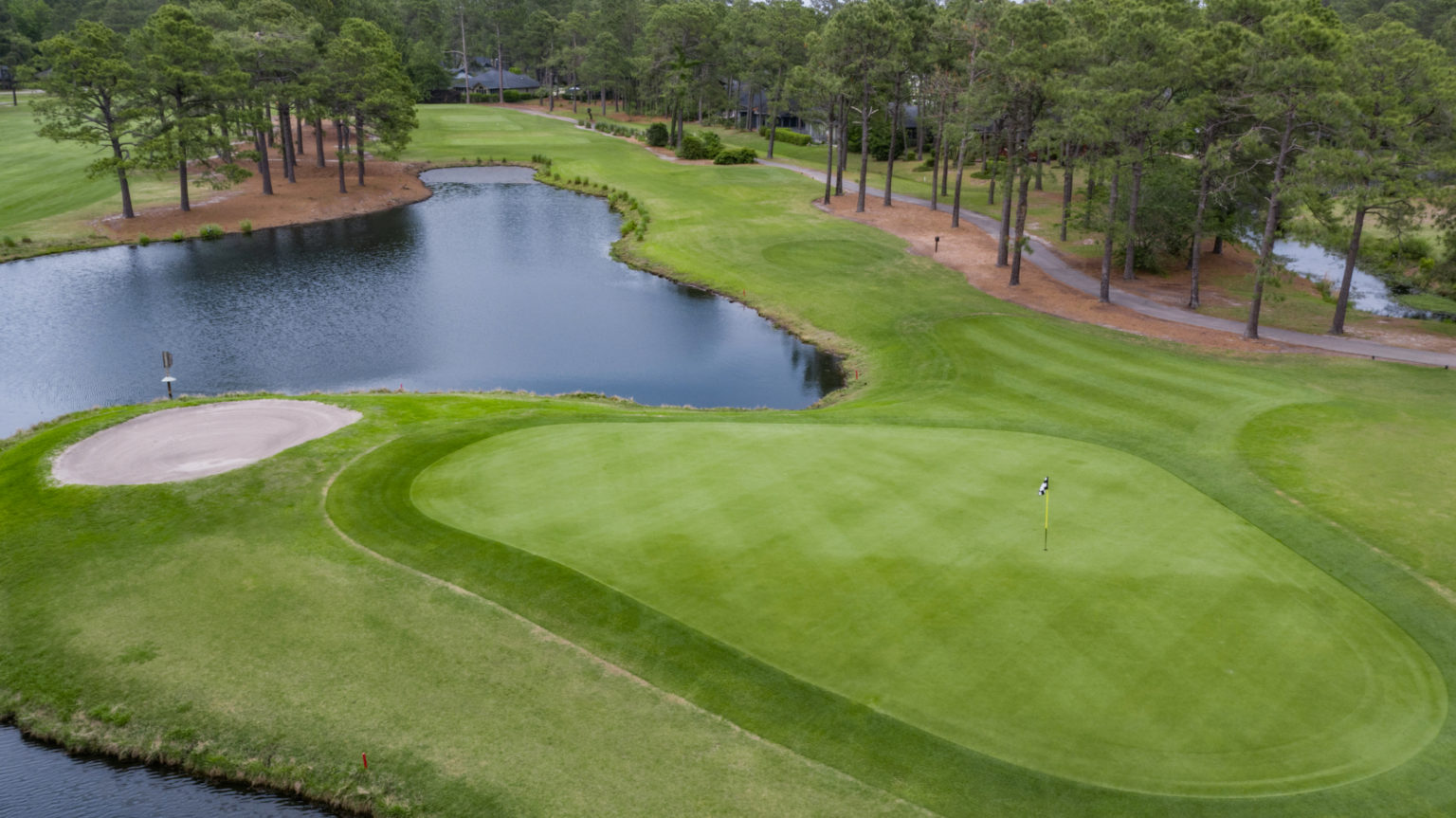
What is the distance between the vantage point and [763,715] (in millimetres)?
16453

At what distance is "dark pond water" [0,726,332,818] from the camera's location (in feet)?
51.5

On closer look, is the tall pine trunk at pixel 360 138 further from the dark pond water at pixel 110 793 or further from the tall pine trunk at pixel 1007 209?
the dark pond water at pixel 110 793

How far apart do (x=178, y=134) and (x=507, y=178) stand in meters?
33.7

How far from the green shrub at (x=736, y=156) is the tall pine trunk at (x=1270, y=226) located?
58487 mm

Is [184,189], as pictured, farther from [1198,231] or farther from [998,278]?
[1198,231]


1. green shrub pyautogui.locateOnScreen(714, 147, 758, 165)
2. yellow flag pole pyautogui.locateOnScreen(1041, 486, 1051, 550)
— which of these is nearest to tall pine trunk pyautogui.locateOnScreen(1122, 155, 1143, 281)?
yellow flag pole pyautogui.locateOnScreen(1041, 486, 1051, 550)

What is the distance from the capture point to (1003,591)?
61.6 feet

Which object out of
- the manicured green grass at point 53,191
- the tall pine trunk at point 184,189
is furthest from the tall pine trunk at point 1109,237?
the manicured green grass at point 53,191

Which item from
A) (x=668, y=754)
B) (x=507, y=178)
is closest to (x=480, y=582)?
(x=668, y=754)

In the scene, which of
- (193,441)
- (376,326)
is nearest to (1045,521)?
(193,441)

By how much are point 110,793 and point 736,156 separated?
3368 inches

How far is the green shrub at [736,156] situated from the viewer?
93.3m

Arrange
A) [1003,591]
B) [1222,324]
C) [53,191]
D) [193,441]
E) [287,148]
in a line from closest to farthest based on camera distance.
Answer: [1003,591], [193,441], [1222,324], [53,191], [287,148]

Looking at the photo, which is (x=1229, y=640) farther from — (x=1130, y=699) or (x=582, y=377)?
(x=582, y=377)
